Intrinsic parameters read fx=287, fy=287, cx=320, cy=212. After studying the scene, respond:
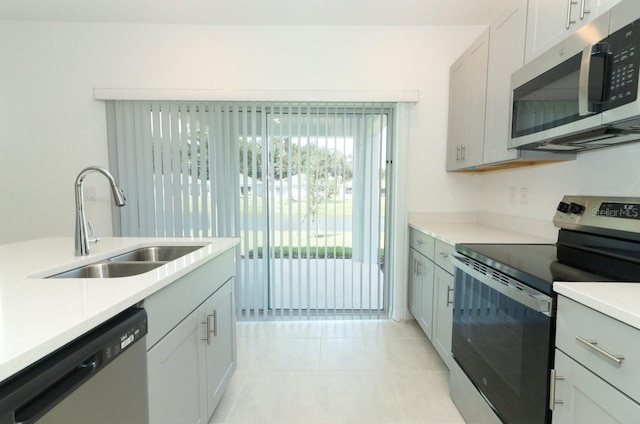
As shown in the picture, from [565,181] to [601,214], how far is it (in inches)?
18.7

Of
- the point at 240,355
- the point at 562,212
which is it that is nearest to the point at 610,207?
the point at 562,212

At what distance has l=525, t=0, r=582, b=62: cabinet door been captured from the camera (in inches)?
50.7

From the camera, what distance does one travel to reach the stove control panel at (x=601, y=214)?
122 centimetres

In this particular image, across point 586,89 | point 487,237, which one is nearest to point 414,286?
point 487,237

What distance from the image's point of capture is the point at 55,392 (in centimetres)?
59

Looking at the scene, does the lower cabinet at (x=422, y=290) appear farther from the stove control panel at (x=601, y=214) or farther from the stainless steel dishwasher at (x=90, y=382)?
the stainless steel dishwasher at (x=90, y=382)

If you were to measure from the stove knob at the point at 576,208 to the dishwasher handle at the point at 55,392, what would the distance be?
210 cm

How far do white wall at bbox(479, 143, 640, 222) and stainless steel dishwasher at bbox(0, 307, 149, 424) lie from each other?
2.14 metres

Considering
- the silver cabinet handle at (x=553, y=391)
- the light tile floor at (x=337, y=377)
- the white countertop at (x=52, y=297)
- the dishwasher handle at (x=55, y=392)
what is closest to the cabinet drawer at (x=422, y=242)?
the light tile floor at (x=337, y=377)

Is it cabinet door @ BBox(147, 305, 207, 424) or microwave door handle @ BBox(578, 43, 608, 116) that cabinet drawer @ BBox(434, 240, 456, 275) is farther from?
cabinet door @ BBox(147, 305, 207, 424)

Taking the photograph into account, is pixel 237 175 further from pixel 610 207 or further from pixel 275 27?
pixel 610 207

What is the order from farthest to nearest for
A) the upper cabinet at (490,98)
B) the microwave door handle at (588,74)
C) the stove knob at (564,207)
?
the upper cabinet at (490,98)
the stove knob at (564,207)
the microwave door handle at (588,74)

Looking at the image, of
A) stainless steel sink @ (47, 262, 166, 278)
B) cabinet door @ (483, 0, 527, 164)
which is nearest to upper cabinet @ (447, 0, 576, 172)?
cabinet door @ (483, 0, 527, 164)

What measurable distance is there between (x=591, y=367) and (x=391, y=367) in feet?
4.50
